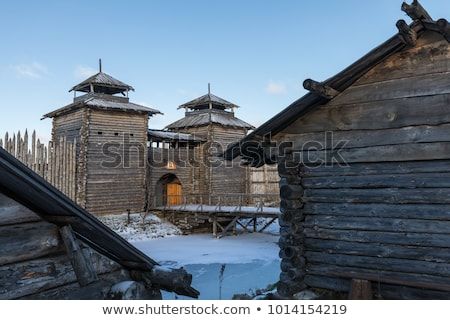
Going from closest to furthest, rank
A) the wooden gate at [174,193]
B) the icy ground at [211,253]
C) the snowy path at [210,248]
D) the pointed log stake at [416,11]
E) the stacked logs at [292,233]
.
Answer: the pointed log stake at [416,11], the stacked logs at [292,233], the icy ground at [211,253], the snowy path at [210,248], the wooden gate at [174,193]

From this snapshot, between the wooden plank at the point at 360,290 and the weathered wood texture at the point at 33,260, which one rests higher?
the weathered wood texture at the point at 33,260

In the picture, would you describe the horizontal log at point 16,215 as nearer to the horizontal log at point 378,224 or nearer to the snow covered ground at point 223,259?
the horizontal log at point 378,224

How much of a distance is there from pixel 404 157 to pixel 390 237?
1.19 m

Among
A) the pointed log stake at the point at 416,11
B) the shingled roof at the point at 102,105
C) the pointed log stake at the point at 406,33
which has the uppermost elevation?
the shingled roof at the point at 102,105

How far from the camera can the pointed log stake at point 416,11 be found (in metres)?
4.43

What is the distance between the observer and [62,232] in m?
2.67

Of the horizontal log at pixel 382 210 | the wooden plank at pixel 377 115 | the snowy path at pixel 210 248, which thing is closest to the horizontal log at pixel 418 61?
Result: the wooden plank at pixel 377 115

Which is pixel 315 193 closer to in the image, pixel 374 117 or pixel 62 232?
pixel 374 117

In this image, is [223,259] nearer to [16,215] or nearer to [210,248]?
[210,248]

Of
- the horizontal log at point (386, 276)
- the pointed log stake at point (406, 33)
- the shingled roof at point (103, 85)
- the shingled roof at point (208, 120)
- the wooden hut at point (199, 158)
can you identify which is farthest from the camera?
the shingled roof at point (208, 120)

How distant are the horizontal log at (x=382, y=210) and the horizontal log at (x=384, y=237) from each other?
0.25 meters

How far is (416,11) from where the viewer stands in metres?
4.52

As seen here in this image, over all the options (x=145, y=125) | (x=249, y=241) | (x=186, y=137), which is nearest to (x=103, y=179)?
(x=145, y=125)

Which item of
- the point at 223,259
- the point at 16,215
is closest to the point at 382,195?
the point at 16,215
